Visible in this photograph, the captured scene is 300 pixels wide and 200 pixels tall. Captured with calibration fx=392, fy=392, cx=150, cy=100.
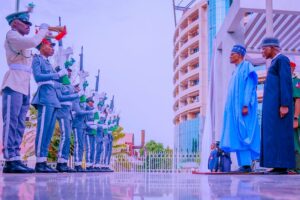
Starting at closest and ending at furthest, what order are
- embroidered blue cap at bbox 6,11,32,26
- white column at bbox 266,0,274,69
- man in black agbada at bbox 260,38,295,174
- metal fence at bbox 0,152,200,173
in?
man in black agbada at bbox 260,38,295,174 < embroidered blue cap at bbox 6,11,32,26 < white column at bbox 266,0,274,69 < metal fence at bbox 0,152,200,173

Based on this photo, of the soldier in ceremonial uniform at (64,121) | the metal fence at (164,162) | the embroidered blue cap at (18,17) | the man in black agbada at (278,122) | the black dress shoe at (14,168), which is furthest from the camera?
the metal fence at (164,162)

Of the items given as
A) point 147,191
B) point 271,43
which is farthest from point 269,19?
point 147,191

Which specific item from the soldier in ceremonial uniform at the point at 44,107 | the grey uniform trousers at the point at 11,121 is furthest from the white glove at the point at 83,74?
the grey uniform trousers at the point at 11,121

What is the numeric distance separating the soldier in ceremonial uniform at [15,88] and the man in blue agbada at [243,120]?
8.26 ft

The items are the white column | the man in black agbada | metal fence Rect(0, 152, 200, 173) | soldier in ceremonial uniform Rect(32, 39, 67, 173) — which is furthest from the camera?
metal fence Rect(0, 152, 200, 173)

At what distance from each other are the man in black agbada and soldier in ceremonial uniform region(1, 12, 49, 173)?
273 centimetres

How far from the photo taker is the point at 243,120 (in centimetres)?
500

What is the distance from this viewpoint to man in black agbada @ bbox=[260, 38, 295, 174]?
429 centimetres

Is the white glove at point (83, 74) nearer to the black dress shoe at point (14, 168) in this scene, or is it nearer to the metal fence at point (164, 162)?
the black dress shoe at point (14, 168)

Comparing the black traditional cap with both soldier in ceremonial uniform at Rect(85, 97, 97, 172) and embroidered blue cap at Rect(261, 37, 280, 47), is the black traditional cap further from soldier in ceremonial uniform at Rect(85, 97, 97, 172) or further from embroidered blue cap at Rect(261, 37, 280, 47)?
soldier in ceremonial uniform at Rect(85, 97, 97, 172)

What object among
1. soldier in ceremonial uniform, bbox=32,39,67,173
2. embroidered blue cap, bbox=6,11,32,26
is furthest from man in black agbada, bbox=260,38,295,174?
embroidered blue cap, bbox=6,11,32,26

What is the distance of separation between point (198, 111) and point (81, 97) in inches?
1570

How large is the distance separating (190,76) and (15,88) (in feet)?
147

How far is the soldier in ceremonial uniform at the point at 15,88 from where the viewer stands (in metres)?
4.56
